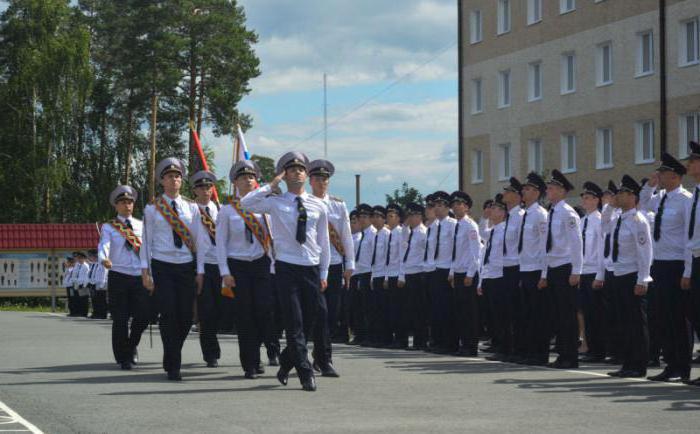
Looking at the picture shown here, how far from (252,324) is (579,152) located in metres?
33.9

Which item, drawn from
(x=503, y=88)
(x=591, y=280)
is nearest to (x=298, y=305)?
(x=591, y=280)

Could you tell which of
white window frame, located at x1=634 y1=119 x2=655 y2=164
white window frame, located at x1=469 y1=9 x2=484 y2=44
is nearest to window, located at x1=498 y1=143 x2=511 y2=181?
white window frame, located at x1=469 y1=9 x2=484 y2=44

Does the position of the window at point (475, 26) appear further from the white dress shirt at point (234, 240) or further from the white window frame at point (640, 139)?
the white dress shirt at point (234, 240)

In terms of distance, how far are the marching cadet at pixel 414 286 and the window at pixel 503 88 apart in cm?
3194

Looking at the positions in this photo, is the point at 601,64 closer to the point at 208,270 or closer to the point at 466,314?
the point at 466,314

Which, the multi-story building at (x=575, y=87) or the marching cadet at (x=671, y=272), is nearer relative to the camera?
the marching cadet at (x=671, y=272)

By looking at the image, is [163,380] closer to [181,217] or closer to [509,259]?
[181,217]

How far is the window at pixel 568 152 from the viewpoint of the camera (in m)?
46.6

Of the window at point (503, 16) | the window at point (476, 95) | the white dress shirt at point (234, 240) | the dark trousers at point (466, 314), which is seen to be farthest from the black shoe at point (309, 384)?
the window at point (476, 95)

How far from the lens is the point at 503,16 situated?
51469 mm

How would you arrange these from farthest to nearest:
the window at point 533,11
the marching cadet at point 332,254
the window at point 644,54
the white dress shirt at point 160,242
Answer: the window at point 533,11 → the window at point 644,54 → the white dress shirt at point 160,242 → the marching cadet at point 332,254

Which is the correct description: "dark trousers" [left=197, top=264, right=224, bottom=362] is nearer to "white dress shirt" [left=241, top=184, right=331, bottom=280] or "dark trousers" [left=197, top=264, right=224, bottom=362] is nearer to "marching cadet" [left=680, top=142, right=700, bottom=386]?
"white dress shirt" [left=241, top=184, right=331, bottom=280]

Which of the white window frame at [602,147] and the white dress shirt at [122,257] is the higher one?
the white window frame at [602,147]

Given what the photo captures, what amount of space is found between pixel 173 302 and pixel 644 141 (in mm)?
31277
